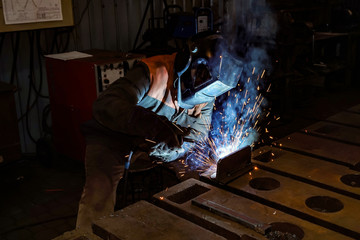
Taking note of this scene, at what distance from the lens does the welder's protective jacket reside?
2.18 metres

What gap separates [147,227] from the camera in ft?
4.94

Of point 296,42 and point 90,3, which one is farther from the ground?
point 90,3

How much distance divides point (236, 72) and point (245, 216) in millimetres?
675

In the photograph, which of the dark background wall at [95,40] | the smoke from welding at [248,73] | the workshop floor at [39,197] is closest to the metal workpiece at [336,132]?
the workshop floor at [39,197]

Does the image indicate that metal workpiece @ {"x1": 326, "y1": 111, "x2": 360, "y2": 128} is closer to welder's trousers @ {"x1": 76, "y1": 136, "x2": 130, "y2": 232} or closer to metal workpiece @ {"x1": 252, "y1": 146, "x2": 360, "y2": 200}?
metal workpiece @ {"x1": 252, "y1": 146, "x2": 360, "y2": 200}

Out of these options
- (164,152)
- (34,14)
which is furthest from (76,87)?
(164,152)

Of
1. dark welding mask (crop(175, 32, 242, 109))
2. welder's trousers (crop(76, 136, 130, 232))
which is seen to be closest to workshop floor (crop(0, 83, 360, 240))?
welder's trousers (crop(76, 136, 130, 232))

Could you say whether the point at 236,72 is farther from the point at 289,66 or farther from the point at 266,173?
the point at 289,66

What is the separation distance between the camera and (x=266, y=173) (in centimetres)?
196

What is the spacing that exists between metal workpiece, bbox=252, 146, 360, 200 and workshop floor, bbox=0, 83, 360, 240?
1734 mm

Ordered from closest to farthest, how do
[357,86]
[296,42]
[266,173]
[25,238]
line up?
1. [266,173]
2. [25,238]
3. [296,42]
4. [357,86]

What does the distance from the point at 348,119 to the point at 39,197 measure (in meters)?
2.64

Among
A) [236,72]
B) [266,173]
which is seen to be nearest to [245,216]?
[266,173]

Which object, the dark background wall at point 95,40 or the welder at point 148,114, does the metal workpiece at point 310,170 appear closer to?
the welder at point 148,114
